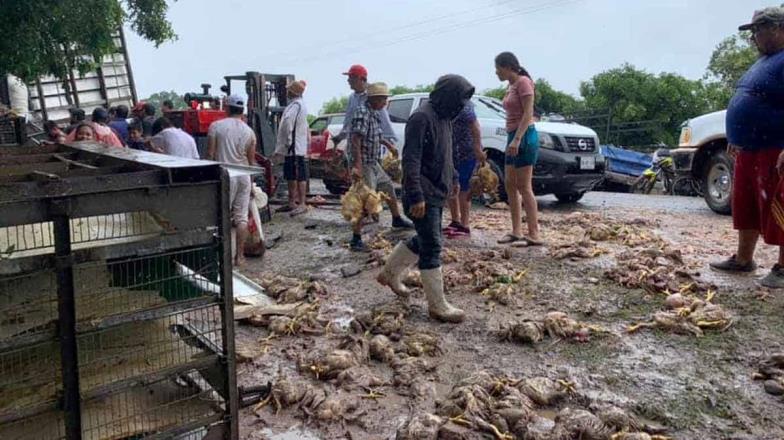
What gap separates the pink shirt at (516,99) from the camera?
665 cm

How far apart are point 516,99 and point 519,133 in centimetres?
42

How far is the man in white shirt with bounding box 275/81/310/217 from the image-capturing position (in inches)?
372

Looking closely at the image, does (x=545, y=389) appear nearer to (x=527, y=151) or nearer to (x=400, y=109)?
(x=527, y=151)

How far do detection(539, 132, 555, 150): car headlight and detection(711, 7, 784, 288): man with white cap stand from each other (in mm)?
4635

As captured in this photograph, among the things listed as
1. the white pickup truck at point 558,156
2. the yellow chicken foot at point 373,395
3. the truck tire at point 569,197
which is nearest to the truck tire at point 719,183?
the white pickup truck at point 558,156

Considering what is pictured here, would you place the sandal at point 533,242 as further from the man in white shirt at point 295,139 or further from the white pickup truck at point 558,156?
the man in white shirt at point 295,139

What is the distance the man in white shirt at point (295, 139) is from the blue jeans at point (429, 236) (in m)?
4.97

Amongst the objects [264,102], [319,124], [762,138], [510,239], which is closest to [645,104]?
[319,124]

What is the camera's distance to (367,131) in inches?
286

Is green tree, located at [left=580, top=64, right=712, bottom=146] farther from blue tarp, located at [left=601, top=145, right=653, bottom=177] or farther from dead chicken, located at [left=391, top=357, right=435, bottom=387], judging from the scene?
dead chicken, located at [left=391, top=357, right=435, bottom=387]

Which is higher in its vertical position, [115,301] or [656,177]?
[115,301]

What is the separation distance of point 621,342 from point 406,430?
1914 millimetres

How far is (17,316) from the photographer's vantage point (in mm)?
2297

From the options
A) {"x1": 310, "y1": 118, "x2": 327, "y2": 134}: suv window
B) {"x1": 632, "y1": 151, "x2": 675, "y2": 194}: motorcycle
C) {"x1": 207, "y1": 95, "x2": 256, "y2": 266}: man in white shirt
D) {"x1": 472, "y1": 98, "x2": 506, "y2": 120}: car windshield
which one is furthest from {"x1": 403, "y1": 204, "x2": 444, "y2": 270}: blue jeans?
{"x1": 632, "y1": 151, "x2": 675, "y2": 194}: motorcycle
